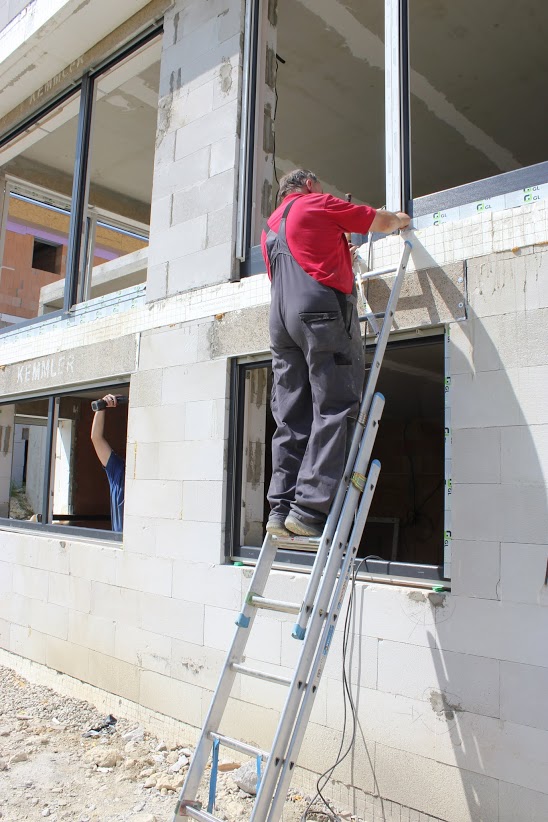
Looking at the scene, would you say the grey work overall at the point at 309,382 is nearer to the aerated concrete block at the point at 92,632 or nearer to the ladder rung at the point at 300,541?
the ladder rung at the point at 300,541

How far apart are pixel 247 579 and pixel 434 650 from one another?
123 centimetres

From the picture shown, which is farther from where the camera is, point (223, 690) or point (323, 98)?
point (323, 98)

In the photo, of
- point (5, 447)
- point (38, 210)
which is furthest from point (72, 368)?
point (38, 210)

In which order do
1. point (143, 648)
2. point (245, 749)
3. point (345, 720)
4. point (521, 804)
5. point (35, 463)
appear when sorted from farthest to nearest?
point (35, 463) < point (143, 648) < point (345, 720) < point (521, 804) < point (245, 749)

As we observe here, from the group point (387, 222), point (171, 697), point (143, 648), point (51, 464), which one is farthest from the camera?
point (51, 464)

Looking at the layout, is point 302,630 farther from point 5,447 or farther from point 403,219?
point 5,447

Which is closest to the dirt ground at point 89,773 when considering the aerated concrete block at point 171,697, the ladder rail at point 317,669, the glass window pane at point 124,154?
the aerated concrete block at point 171,697

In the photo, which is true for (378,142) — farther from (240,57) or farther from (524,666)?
(524,666)

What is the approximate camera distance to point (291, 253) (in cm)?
312

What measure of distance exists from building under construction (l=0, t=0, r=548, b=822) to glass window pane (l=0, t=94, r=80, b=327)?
59 millimetres

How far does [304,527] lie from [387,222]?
4.83ft

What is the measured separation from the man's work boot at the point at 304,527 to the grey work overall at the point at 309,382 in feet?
0.06

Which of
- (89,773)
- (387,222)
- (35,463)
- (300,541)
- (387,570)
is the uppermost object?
(387,222)

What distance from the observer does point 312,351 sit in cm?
297
